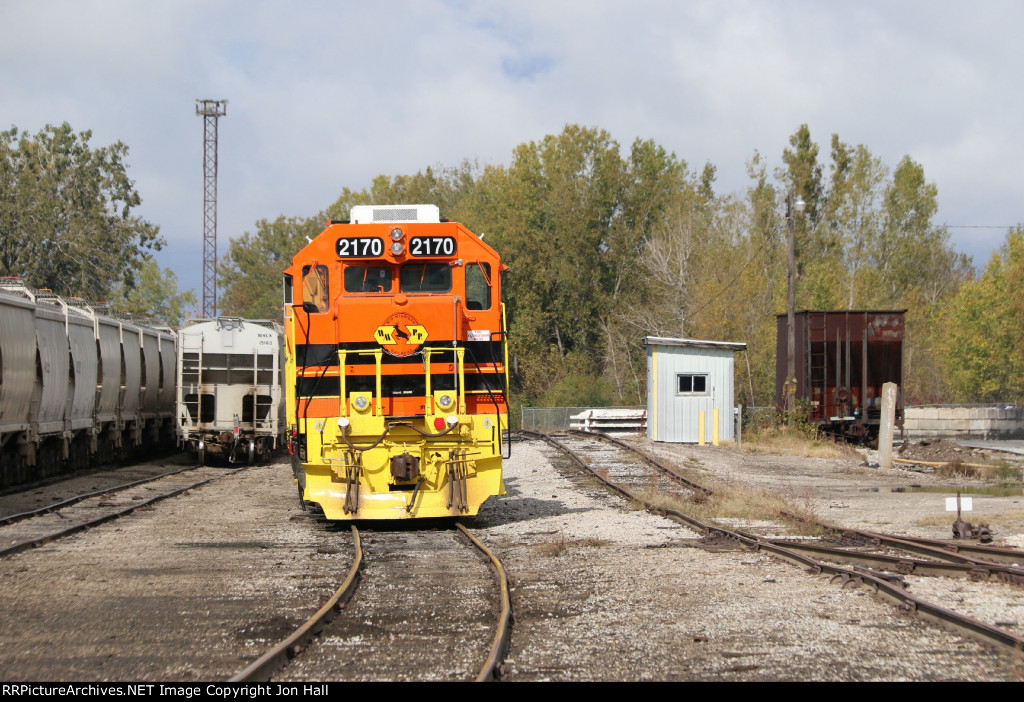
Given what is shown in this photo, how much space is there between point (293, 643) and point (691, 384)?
2312 centimetres

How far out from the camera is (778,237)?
53594 millimetres

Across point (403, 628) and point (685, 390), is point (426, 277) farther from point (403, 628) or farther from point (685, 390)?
point (685, 390)

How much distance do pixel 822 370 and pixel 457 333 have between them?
1918 cm

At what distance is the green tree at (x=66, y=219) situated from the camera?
171 feet

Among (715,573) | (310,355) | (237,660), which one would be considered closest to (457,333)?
(310,355)

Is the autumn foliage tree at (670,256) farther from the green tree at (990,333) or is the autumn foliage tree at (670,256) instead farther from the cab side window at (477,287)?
the cab side window at (477,287)

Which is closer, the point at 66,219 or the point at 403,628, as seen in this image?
the point at 403,628

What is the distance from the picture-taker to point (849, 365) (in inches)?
1088

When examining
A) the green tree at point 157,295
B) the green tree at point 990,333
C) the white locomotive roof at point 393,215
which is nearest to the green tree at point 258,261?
the green tree at point 157,295

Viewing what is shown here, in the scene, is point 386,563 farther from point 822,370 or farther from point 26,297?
point 822,370

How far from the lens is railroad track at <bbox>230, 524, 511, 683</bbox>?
573 cm

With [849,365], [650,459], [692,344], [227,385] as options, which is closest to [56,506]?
[227,385]

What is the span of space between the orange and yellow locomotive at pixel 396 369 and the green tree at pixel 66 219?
1754 inches

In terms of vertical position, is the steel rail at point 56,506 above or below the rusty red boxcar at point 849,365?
below
